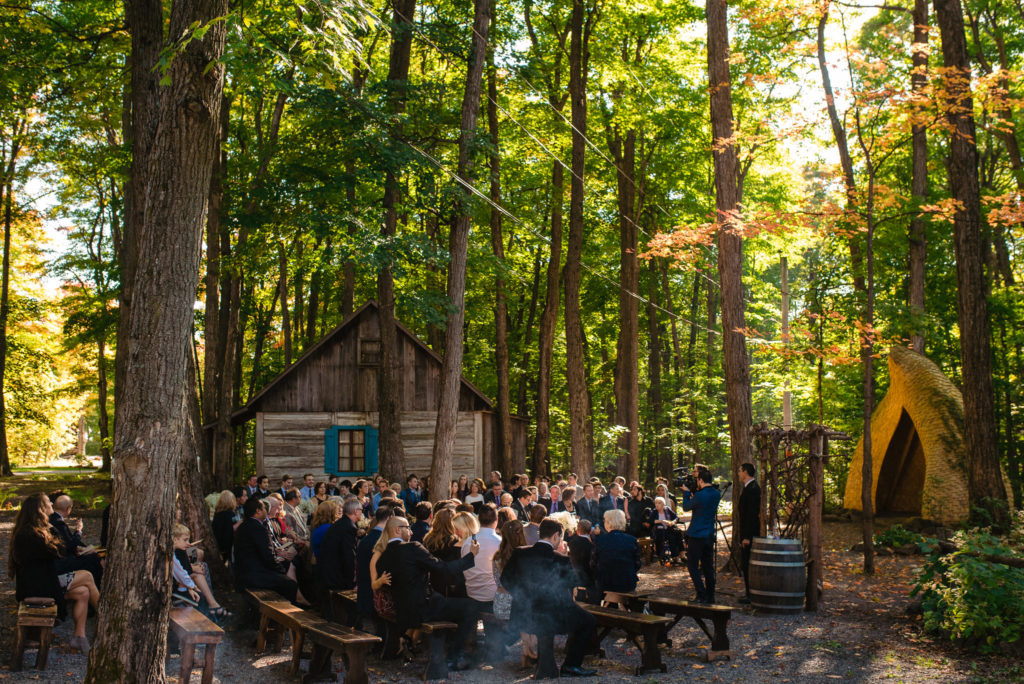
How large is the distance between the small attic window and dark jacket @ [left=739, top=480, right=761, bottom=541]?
1366 centimetres

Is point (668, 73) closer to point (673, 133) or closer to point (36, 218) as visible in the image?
point (673, 133)

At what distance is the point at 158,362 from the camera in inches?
253

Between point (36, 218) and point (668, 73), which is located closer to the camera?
point (668, 73)

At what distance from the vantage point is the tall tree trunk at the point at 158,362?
6188 mm

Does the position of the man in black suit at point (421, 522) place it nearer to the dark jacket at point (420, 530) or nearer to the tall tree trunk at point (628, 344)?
the dark jacket at point (420, 530)

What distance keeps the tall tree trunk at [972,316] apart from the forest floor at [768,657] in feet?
12.2

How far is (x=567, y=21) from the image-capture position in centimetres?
2334

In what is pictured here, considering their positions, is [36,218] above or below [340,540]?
above

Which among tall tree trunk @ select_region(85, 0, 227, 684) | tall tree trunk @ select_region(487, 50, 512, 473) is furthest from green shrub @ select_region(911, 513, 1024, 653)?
tall tree trunk @ select_region(487, 50, 512, 473)

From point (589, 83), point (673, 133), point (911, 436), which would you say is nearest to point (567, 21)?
point (589, 83)

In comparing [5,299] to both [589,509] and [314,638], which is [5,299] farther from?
[314,638]

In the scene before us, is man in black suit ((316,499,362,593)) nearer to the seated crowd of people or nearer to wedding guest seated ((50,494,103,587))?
the seated crowd of people

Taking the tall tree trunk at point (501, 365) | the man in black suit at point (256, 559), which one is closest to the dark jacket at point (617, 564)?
the man in black suit at point (256, 559)

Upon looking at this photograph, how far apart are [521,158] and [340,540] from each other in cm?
1978
